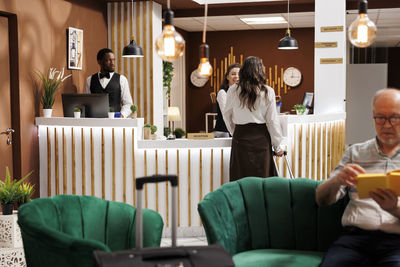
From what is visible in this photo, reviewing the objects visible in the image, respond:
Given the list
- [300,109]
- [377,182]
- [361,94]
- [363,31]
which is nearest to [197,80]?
[361,94]

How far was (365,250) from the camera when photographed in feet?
10.1

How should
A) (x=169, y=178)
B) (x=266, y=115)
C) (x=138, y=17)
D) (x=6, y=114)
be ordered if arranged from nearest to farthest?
(x=169, y=178)
(x=266, y=115)
(x=6, y=114)
(x=138, y=17)

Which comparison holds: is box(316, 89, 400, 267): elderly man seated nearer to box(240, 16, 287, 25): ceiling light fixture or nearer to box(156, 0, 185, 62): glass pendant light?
box(156, 0, 185, 62): glass pendant light

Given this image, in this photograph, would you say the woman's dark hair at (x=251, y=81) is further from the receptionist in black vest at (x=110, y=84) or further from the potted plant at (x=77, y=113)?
the receptionist in black vest at (x=110, y=84)

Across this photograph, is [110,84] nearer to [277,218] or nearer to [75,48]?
[75,48]

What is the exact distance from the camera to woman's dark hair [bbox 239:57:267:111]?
547 cm

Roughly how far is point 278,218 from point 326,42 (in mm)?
4765

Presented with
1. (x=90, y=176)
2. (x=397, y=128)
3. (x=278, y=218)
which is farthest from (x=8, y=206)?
A: (x=397, y=128)

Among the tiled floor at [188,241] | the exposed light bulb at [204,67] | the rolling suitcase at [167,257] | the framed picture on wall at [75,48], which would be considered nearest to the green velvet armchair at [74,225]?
the rolling suitcase at [167,257]

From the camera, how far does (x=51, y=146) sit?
652cm

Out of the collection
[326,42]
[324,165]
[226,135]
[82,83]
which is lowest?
[324,165]

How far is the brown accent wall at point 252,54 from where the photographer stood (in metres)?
13.1

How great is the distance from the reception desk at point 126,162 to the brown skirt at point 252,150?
0.40 metres

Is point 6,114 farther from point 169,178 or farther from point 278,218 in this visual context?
point 169,178
